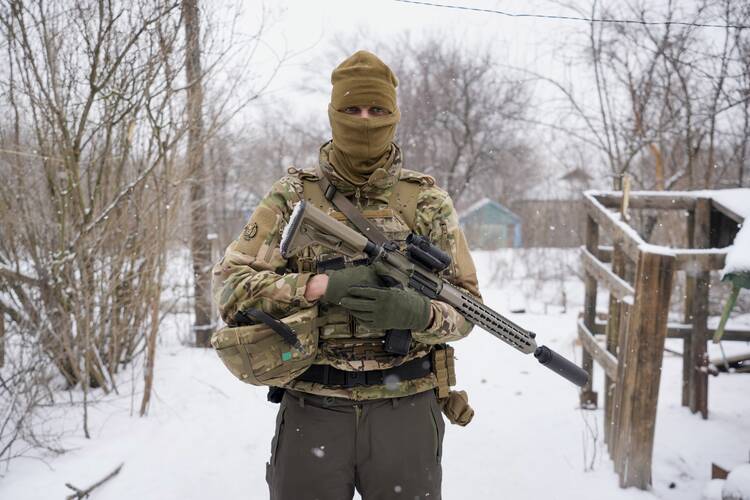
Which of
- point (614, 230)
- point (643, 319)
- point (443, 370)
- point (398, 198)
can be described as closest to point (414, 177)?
point (398, 198)

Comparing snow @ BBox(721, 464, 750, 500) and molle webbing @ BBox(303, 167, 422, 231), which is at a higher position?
molle webbing @ BBox(303, 167, 422, 231)

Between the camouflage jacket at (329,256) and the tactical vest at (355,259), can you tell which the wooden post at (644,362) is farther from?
the tactical vest at (355,259)

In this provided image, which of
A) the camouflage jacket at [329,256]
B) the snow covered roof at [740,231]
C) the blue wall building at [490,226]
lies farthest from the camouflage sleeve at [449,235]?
the blue wall building at [490,226]

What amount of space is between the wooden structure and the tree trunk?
3565mm

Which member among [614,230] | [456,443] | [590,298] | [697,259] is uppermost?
[614,230]

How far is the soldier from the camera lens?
1.95m

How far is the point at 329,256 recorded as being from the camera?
6.89 ft

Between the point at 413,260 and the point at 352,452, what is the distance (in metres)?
0.78

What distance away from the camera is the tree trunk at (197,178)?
429 centimetres

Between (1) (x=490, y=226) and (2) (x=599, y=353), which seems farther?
(1) (x=490, y=226)

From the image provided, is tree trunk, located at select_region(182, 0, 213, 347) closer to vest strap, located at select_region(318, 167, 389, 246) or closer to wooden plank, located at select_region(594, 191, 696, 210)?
vest strap, located at select_region(318, 167, 389, 246)

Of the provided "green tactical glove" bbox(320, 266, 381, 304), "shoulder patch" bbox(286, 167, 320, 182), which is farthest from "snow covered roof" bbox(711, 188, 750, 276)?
"shoulder patch" bbox(286, 167, 320, 182)

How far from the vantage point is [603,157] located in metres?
8.83

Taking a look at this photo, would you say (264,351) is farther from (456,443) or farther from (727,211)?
(727,211)
